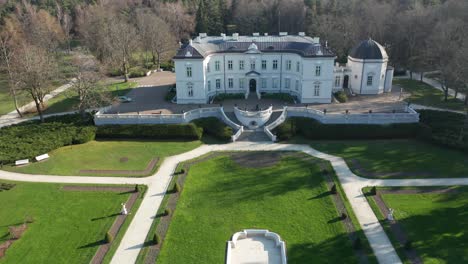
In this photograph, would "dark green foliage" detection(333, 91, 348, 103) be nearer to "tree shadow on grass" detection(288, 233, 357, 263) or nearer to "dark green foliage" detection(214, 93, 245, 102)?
"dark green foliage" detection(214, 93, 245, 102)

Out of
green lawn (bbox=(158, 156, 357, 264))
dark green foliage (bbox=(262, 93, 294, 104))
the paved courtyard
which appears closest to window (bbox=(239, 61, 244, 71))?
the paved courtyard

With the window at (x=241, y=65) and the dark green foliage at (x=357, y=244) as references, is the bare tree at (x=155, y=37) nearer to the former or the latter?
the window at (x=241, y=65)

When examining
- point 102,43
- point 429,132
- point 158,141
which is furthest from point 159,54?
point 429,132

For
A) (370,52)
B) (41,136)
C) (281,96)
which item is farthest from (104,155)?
(370,52)

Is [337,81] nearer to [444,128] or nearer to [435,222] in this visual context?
[444,128]

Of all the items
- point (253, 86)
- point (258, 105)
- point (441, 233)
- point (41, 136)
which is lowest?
point (441, 233)
